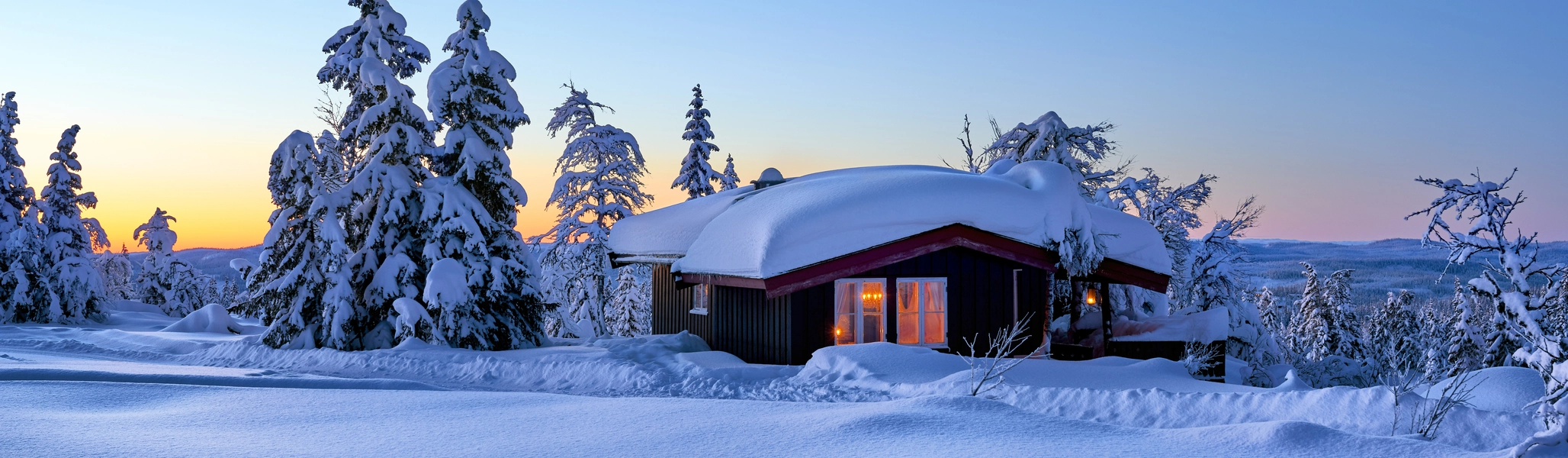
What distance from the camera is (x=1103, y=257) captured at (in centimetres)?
1672

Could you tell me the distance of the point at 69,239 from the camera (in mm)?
29906

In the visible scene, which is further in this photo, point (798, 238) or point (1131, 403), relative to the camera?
point (798, 238)

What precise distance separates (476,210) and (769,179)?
7.92 m

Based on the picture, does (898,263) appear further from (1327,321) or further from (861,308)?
(1327,321)

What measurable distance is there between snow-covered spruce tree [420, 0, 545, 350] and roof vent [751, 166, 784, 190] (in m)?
6.32

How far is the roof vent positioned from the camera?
2338 cm

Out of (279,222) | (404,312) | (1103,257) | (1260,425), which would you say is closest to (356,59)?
(279,222)

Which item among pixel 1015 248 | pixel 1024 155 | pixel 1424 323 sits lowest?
pixel 1424 323

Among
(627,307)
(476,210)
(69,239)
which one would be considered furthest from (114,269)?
(476,210)

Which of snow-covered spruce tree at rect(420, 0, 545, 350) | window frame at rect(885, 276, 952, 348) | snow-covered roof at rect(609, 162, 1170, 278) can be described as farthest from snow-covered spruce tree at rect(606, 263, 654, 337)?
window frame at rect(885, 276, 952, 348)

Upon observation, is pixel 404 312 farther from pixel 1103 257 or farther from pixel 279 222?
pixel 1103 257

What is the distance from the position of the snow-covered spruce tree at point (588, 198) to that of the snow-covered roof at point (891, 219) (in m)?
9.42

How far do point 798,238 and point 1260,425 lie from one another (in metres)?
8.68

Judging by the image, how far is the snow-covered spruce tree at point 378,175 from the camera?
17953 millimetres
